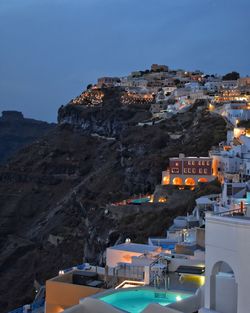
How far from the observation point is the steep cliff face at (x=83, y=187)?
43406 millimetres

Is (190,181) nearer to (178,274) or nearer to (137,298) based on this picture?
(178,274)

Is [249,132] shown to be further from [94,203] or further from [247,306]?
[247,306]

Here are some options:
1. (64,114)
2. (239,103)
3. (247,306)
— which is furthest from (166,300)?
(64,114)

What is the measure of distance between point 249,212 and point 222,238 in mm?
1079

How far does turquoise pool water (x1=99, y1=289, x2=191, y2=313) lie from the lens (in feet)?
32.2

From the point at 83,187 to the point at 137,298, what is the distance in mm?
55165

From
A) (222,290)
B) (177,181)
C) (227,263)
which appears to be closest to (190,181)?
(177,181)

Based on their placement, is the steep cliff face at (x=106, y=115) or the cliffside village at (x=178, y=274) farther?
the steep cliff face at (x=106, y=115)

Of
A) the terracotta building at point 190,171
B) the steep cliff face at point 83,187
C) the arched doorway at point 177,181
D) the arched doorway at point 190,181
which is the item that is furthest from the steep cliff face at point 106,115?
the arched doorway at point 190,181

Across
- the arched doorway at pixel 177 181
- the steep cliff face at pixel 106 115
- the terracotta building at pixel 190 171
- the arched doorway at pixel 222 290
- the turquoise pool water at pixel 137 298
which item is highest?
the steep cliff face at pixel 106 115

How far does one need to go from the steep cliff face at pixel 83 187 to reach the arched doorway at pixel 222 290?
25215 mm

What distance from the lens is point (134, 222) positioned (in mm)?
39625

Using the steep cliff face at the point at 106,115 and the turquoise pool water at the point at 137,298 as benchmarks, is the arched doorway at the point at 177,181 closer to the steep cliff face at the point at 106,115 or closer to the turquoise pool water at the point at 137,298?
the steep cliff face at the point at 106,115

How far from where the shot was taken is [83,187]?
65.4 m
